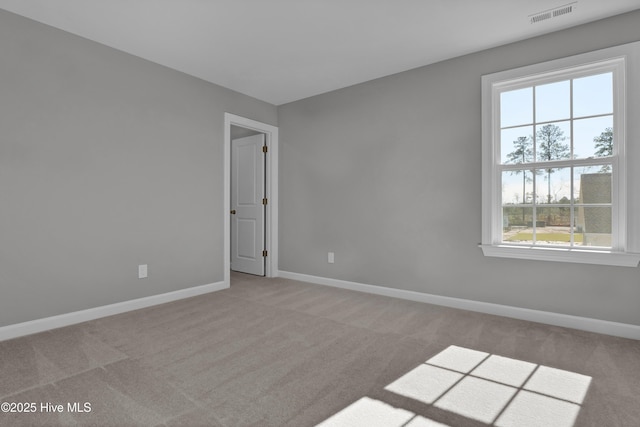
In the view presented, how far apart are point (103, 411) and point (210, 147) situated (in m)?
3.02

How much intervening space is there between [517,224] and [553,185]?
0.46 meters

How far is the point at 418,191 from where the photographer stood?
3.70 m

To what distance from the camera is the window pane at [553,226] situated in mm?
2928

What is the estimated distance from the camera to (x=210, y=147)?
408 centimetres

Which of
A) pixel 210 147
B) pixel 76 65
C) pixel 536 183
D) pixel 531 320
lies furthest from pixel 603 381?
pixel 76 65

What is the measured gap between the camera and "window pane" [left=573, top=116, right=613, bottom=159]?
2764 millimetres

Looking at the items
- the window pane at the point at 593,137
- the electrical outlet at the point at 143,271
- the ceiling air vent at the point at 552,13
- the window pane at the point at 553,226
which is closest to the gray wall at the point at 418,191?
the window pane at the point at 553,226

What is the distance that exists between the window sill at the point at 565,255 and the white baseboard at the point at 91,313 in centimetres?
323

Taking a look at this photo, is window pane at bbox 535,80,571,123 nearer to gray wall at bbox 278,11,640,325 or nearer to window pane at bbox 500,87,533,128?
window pane at bbox 500,87,533,128

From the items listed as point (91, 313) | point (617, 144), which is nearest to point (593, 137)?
point (617, 144)

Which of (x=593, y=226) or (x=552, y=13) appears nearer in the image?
(x=552, y=13)

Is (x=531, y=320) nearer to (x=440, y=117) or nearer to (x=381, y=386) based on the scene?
(x=381, y=386)

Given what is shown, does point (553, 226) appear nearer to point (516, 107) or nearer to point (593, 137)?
point (593, 137)

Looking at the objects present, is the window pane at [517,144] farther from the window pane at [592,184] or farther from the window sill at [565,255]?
the window sill at [565,255]
